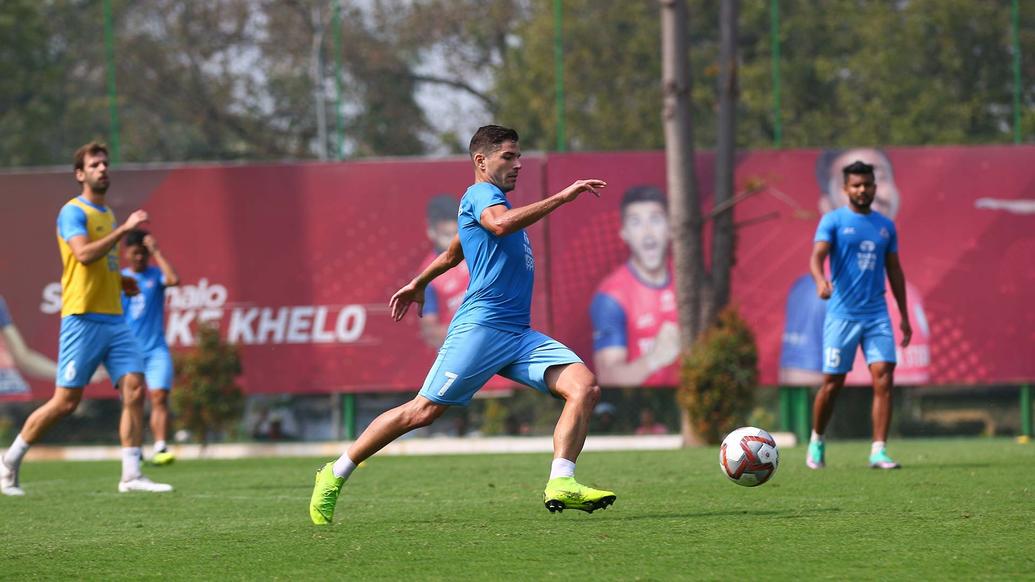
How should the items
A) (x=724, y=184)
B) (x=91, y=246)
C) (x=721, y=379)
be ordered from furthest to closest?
(x=724, y=184)
(x=721, y=379)
(x=91, y=246)

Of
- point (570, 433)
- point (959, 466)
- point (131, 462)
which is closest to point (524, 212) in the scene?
point (570, 433)

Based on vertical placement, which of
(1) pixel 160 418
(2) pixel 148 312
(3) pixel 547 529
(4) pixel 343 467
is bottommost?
(3) pixel 547 529

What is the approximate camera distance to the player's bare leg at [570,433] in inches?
273

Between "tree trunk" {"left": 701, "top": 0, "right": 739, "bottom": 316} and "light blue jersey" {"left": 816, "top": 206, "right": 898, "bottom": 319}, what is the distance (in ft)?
21.6

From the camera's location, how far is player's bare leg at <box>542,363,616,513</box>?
22.7 ft

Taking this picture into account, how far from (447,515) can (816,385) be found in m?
10.3

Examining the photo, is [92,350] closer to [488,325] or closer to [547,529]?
[488,325]

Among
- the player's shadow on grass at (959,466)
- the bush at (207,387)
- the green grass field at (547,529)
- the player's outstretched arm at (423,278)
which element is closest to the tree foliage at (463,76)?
the bush at (207,387)

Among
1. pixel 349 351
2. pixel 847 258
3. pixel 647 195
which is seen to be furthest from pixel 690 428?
pixel 847 258

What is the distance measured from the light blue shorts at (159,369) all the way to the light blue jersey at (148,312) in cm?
7

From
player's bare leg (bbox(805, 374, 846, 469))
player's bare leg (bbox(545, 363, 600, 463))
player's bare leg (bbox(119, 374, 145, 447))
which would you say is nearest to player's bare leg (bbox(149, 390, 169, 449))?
player's bare leg (bbox(119, 374, 145, 447))

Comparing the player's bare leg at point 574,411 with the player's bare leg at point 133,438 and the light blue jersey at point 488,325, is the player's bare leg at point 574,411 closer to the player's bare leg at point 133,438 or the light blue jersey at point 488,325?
the light blue jersey at point 488,325

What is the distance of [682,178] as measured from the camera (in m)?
17.0

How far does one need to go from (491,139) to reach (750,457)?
2.42 metres
